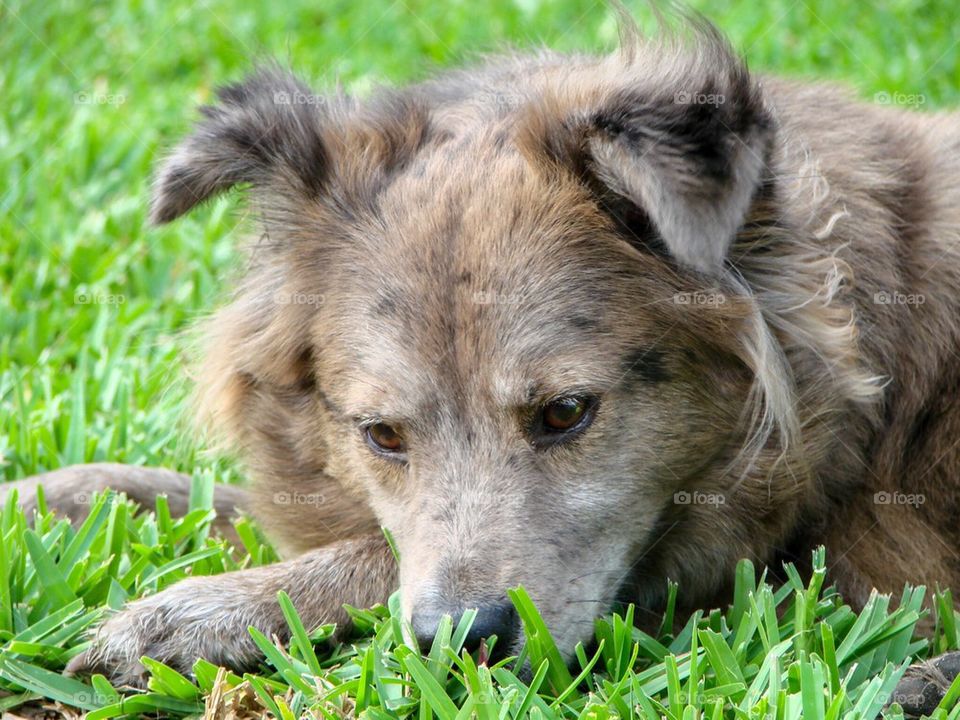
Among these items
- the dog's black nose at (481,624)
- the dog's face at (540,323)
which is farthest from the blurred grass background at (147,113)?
the dog's black nose at (481,624)

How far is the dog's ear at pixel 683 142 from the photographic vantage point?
3.26 meters

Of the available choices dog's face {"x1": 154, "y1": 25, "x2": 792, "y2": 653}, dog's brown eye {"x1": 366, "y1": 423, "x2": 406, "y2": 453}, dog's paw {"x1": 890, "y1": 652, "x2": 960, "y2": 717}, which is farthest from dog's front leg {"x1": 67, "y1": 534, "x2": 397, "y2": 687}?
dog's paw {"x1": 890, "y1": 652, "x2": 960, "y2": 717}

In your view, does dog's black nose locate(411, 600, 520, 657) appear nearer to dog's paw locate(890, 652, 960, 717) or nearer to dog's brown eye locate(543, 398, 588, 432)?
dog's brown eye locate(543, 398, 588, 432)

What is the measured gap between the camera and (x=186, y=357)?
499cm

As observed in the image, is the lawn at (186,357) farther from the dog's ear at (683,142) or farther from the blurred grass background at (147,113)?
the dog's ear at (683,142)

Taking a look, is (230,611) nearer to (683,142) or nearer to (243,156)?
(243,156)

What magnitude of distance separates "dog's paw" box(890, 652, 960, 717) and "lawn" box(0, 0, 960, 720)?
8cm

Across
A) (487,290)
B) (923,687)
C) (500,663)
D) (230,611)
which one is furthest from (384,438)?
(923,687)

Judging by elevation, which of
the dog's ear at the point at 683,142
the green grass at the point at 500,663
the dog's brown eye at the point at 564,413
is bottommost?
the green grass at the point at 500,663

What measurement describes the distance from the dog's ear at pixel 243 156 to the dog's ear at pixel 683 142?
91cm

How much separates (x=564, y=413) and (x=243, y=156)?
57.1 inches

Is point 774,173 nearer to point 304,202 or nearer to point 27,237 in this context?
point 304,202

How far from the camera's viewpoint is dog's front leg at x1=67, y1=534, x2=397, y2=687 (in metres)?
3.78

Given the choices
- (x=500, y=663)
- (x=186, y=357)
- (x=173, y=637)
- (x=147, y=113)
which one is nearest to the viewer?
(x=500, y=663)
